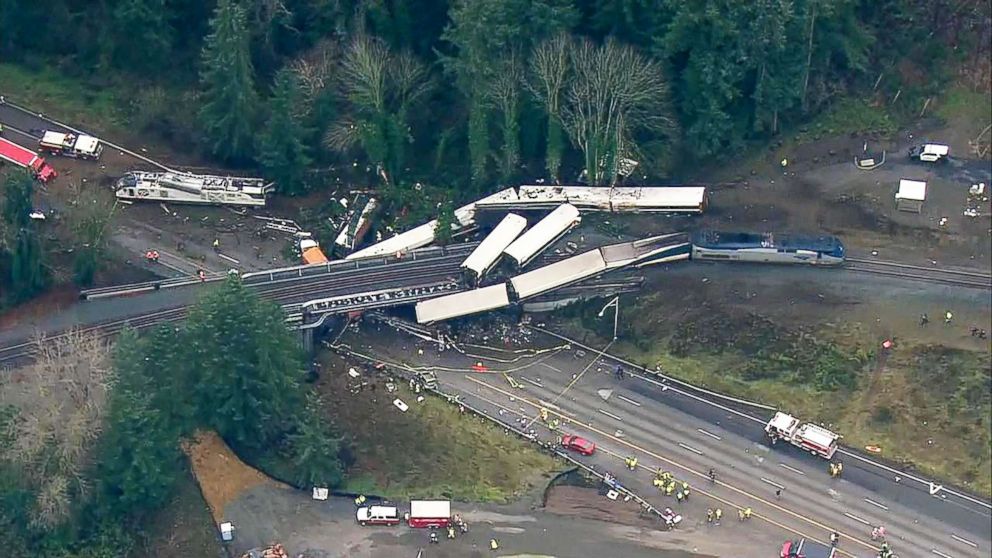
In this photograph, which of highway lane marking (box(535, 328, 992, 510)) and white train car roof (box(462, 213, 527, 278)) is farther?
white train car roof (box(462, 213, 527, 278))

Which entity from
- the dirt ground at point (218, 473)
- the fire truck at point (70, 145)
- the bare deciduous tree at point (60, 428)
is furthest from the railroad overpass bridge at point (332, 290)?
the fire truck at point (70, 145)

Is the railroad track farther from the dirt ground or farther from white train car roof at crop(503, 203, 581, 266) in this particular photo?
the dirt ground

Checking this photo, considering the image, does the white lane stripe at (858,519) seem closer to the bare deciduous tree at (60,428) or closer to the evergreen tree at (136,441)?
the evergreen tree at (136,441)

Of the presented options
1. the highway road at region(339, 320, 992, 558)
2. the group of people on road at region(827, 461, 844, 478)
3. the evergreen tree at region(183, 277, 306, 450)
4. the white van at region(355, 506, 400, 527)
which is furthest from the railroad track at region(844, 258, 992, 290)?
the evergreen tree at region(183, 277, 306, 450)

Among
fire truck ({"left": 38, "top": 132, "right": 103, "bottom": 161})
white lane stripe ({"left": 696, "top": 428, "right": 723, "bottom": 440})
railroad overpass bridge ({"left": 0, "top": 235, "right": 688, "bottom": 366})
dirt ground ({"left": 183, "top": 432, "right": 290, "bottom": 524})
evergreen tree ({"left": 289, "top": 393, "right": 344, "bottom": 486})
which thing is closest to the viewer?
evergreen tree ({"left": 289, "top": 393, "right": 344, "bottom": 486})

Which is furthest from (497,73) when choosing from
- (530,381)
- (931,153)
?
(931,153)

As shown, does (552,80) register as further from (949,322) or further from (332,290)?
(949,322)
